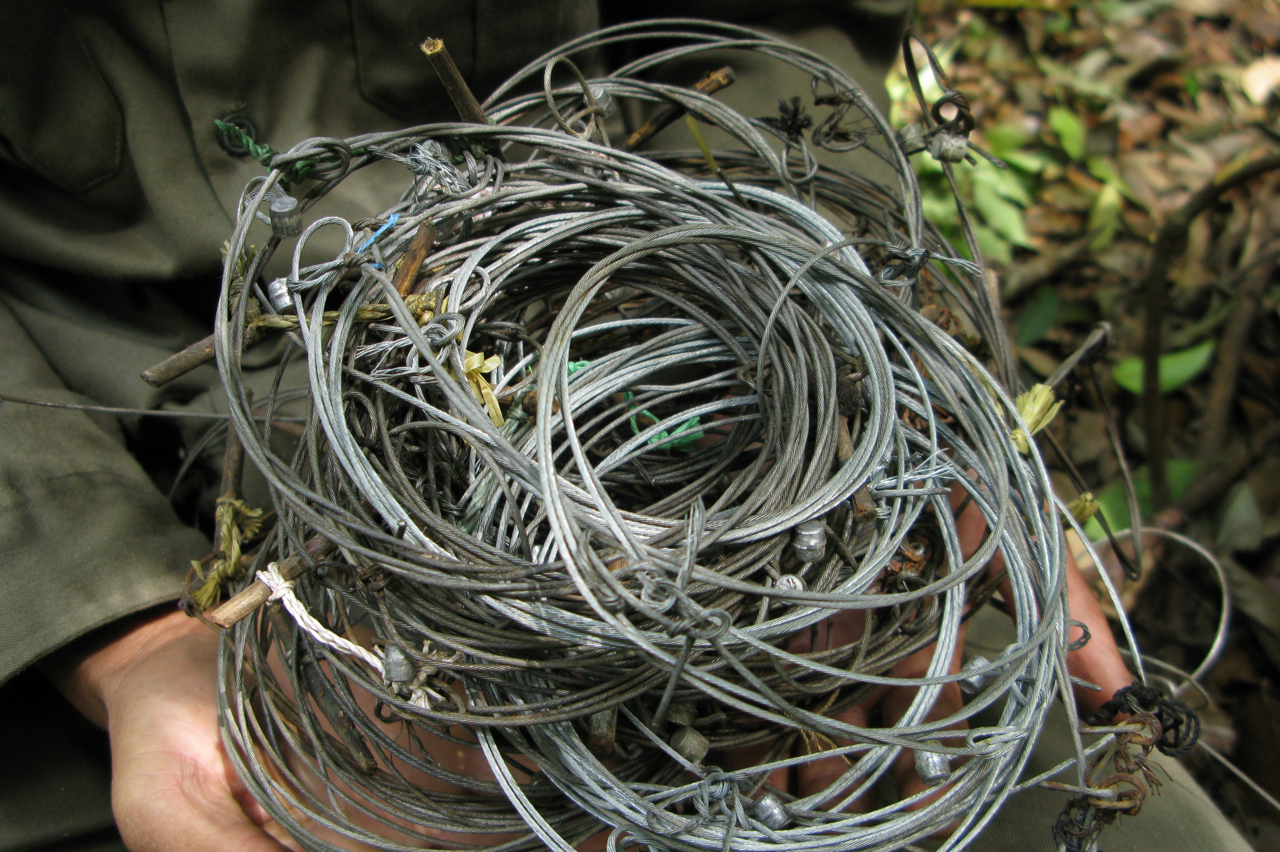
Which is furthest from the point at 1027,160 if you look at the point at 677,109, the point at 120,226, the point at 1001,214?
the point at 120,226

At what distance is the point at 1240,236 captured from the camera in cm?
163

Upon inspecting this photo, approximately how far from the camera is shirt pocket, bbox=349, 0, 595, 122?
0.88 meters

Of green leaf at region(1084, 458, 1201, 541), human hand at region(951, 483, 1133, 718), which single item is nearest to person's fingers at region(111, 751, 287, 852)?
human hand at region(951, 483, 1133, 718)

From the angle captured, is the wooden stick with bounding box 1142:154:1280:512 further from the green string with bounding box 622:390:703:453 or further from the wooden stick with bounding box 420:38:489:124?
the wooden stick with bounding box 420:38:489:124

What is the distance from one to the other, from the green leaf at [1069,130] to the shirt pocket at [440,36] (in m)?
1.48

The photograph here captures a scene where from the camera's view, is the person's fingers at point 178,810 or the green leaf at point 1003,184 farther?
the green leaf at point 1003,184

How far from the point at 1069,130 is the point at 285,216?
78.6 inches

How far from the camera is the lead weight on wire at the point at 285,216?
0.60 meters

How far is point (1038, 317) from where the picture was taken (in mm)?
1655

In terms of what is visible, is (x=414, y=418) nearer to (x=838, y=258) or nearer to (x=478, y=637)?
(x=478, y=637)

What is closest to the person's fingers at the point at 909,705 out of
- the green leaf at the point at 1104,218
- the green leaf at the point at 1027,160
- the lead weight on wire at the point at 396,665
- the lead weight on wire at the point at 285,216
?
the lead weight on wire at the point at 396,665

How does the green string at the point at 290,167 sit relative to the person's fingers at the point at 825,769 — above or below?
above

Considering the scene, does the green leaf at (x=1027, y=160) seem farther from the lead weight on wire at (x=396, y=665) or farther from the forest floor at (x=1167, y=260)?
the lead weight on wire at (x=396, y=665)

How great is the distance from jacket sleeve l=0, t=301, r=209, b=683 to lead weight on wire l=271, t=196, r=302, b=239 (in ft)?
1.40
